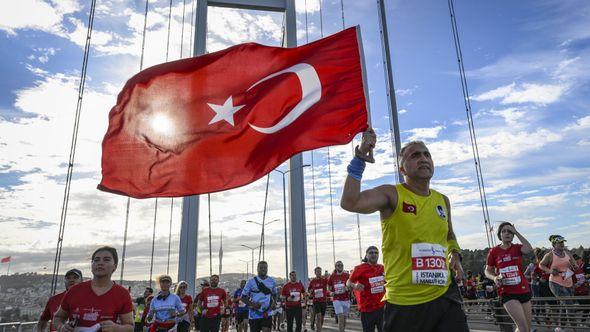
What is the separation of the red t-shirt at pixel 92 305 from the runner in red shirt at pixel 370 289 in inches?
215

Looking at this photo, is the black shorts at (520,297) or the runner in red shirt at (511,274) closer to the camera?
the runner in red shirt at (511,274)

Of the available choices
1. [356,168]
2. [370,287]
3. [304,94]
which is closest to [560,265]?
[370,287]

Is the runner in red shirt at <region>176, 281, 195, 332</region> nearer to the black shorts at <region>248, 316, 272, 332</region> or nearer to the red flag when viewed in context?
the black shorts at <region>248, 316, 272, 332</region>

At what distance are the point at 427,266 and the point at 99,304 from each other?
115 inches

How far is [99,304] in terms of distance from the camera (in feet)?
13.9

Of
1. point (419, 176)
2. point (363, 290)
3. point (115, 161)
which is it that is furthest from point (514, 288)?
point (115, 161)

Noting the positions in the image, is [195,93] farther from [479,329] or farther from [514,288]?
[479,329]

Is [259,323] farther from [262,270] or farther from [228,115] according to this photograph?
[228,115]

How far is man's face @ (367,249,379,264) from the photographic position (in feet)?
30.1

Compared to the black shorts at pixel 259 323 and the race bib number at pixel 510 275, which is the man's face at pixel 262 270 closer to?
the black shorts at pixel 259 323

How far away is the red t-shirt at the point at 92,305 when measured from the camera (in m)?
4.18

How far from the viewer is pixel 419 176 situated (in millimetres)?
3275

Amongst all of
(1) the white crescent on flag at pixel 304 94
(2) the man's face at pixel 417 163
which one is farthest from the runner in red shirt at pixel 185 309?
(2) the man's face at pixel 417 163

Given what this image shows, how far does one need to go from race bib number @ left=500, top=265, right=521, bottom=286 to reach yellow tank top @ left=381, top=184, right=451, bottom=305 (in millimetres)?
4549
